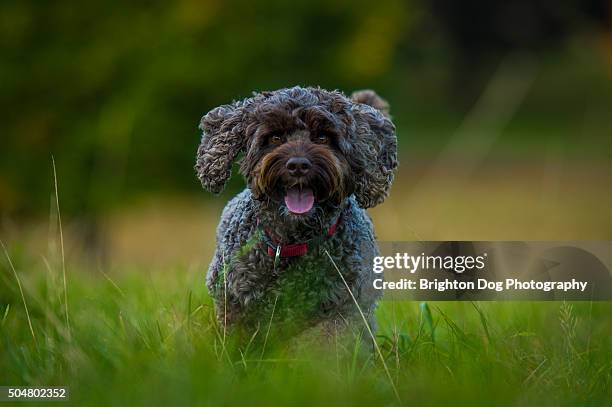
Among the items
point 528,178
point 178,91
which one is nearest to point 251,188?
point 178,91

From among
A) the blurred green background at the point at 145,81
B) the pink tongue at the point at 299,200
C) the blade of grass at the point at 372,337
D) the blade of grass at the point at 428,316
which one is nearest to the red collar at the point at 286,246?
the blade of grass at the point at 372,337

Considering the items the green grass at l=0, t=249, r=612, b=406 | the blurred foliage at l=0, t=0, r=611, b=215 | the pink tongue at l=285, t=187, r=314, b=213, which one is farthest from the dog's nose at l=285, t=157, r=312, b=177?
the blurred foliage at l=0, t=0, r=611, b=215

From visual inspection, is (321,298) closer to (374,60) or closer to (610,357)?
(610,357)

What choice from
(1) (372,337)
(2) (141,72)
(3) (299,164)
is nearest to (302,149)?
(3) (299,164)

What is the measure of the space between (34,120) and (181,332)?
10055 mm

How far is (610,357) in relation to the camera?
4.36 meters

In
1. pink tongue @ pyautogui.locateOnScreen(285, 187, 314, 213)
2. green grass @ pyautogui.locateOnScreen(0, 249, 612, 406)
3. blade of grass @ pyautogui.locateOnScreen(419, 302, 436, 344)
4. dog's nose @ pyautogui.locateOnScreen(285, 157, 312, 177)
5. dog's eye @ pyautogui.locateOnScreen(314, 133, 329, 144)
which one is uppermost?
dog's eye @ pyautogui.locateOnScreen(314, 133, 329, 144)

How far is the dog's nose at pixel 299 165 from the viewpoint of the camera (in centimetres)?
446

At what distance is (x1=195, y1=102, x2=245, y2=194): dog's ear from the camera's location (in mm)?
4941

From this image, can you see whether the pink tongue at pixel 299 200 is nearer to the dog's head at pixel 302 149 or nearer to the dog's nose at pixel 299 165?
the dog's head at pixel 302 149

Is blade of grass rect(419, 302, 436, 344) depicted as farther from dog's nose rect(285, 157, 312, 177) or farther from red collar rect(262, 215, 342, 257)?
dog's nose rect(285, 157, 312, 177)

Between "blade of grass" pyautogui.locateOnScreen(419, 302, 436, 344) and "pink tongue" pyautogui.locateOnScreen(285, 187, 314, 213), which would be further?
"blade of grass" pyautogui.locateOnScreen(419, 302, 436, 344)

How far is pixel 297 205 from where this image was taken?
461cm

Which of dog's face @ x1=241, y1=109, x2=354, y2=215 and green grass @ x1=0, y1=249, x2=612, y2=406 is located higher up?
dog's face @ x1=241, y1=109, x2=354, y2=215
